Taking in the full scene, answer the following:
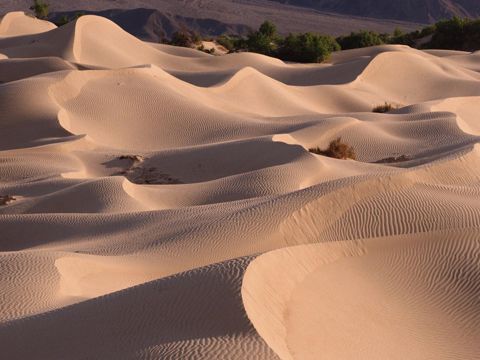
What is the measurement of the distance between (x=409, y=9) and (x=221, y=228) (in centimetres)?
14186

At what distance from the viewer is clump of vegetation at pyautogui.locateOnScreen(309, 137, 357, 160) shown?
17.4 m

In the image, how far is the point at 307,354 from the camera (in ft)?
19.4

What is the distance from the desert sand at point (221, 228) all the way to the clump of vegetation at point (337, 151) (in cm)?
59

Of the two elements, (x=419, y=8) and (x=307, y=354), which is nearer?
(x=307, y=354)

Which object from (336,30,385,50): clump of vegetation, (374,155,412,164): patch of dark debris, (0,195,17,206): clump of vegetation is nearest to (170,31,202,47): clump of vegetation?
(336,30,385,50): clump of vegetation

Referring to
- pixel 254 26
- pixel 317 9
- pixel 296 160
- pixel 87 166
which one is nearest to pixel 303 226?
pixel 296 160

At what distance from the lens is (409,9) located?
477ft

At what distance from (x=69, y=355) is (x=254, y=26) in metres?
113

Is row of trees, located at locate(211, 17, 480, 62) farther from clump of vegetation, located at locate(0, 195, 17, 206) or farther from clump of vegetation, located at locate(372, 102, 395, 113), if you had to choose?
clump of vegetation, located at locate(0, 195, 17, 206)

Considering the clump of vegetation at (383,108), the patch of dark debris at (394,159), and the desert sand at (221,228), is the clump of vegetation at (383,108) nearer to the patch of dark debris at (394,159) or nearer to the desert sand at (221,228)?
the desert sand at (221,228)

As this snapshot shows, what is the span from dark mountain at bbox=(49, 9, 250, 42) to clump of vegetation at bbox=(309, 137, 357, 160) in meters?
92.6

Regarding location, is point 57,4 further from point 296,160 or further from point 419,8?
point 296,160

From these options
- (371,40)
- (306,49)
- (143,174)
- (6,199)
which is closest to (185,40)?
(306,49)

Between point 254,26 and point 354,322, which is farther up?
point 354,322
